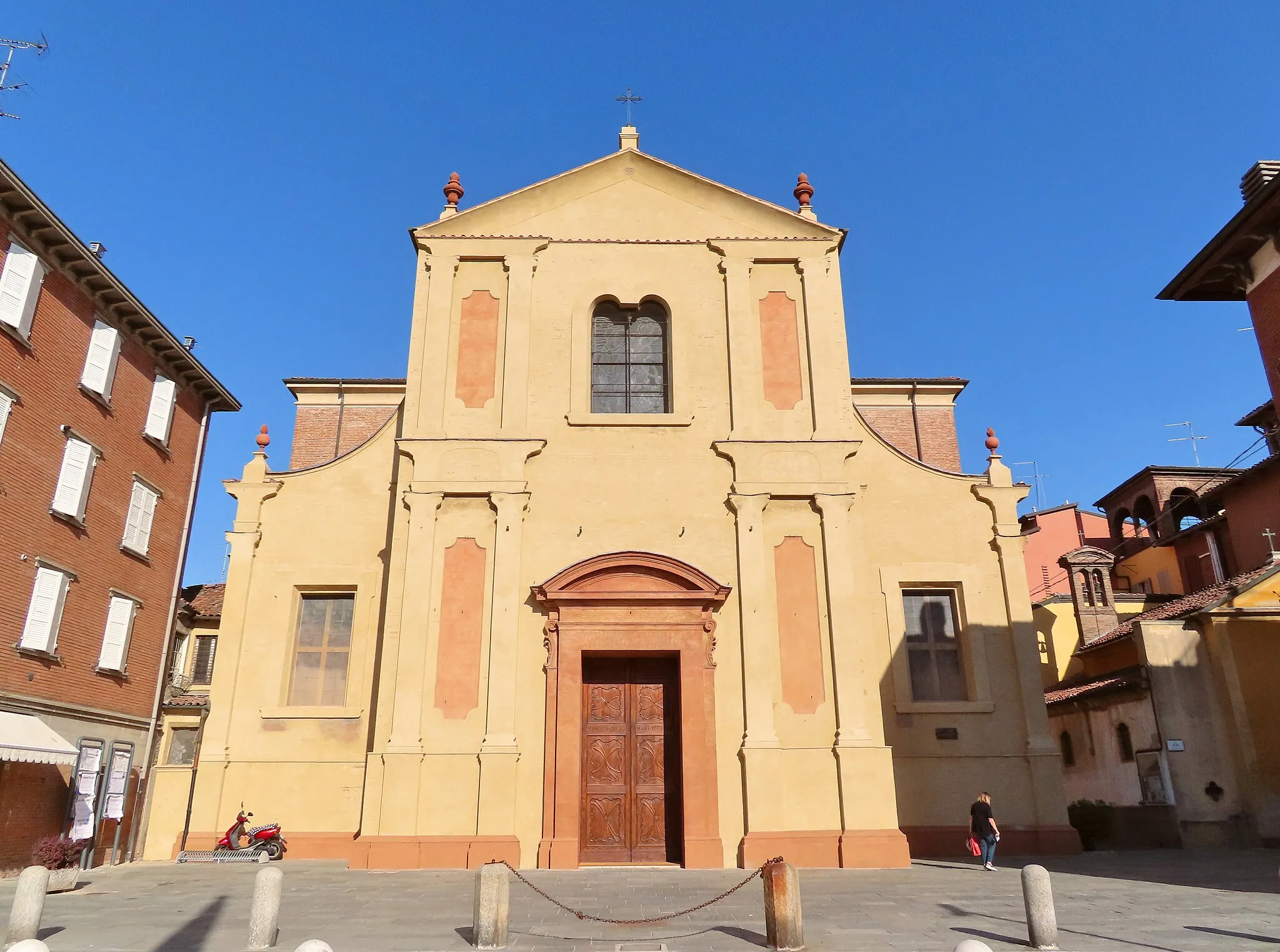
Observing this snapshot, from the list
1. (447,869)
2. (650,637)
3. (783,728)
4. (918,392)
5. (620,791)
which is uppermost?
(918,392)

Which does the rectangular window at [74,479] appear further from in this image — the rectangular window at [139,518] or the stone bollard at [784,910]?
the stone bollard at [784,910]

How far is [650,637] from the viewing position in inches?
560

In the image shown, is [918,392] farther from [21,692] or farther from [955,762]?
[21,692]

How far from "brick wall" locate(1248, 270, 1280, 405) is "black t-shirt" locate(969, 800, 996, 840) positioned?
8.24 metres

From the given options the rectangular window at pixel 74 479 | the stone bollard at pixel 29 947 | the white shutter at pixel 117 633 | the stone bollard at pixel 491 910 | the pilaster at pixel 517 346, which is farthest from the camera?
the white shutter at pixel 117 633

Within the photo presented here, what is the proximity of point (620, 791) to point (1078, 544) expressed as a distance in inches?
1386

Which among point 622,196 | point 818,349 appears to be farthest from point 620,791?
point 622,196

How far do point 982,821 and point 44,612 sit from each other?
15308mm

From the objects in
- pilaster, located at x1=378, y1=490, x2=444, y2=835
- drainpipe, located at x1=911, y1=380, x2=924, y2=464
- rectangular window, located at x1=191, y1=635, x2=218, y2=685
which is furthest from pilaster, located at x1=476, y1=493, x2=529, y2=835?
rectangular window, located at x1=191, y1=635, x2=218, y2=685

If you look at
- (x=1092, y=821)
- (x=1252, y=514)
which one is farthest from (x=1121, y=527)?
(x=1092, y=821)

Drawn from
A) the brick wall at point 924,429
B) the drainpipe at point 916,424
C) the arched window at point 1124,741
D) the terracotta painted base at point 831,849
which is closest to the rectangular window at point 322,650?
the terracotta painted base at point 831,849

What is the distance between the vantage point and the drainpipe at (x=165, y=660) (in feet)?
55.4

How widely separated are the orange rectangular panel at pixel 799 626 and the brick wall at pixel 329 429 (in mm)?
11200

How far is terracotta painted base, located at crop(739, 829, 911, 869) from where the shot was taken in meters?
13.2
